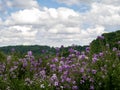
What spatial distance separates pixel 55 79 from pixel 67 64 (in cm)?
125

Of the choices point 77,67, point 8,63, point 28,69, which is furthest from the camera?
point 8,63

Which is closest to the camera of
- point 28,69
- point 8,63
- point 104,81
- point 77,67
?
point 104,81

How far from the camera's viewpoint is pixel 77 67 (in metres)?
8.83

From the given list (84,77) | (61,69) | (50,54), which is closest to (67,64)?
(61,69)

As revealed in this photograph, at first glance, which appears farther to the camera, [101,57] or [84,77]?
[101,57]

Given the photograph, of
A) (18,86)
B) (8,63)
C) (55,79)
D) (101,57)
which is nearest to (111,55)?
(101,57)

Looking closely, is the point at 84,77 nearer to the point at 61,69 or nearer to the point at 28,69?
the point at 61,69

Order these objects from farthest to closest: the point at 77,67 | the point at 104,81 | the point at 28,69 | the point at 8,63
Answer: the point at 8,63 → the point at 28,69 → the point at 77,67 → the point at 104,81

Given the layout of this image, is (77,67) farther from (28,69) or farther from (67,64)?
(28,69)

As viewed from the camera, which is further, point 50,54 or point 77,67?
point 50,54

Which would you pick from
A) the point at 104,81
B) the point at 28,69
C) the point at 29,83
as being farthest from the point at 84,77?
the point at 28,69

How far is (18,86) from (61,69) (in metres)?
1.24

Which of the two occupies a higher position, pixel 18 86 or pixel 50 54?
pixel 50 54

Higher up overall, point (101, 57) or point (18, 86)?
point (101, 57)
